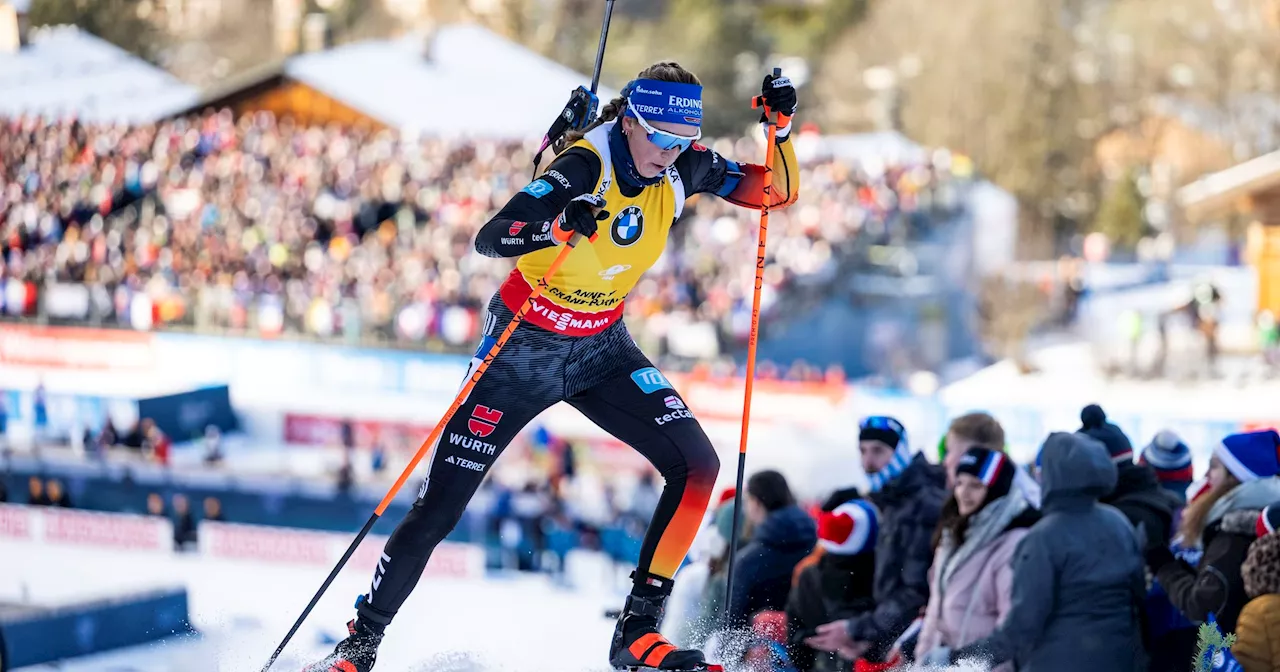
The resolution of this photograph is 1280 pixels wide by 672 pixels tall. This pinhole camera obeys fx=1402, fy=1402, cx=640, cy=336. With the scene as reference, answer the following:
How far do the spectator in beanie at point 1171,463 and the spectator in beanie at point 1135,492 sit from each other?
0.24 meters

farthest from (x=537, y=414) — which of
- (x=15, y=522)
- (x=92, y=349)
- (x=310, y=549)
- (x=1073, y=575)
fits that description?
(x=92, y=349)

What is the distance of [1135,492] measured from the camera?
4.78m

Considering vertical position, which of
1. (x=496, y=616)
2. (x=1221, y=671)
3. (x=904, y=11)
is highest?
(x=904, y=11)

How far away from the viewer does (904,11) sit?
43.5 m

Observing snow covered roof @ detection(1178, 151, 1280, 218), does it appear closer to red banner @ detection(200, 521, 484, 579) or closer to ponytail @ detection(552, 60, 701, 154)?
red banner @ detection(200, 521, 484, 579)

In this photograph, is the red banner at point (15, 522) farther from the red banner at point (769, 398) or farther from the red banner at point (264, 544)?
the red banner at point (769, 398)

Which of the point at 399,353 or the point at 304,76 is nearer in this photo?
the point at 399,353

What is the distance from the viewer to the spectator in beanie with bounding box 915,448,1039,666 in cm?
444

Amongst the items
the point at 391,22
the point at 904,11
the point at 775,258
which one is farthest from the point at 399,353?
the point at 391,22

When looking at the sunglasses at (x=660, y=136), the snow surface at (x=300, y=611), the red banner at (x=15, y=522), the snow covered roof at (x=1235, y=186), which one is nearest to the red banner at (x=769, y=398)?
the snow surface at (x=300, y=611)

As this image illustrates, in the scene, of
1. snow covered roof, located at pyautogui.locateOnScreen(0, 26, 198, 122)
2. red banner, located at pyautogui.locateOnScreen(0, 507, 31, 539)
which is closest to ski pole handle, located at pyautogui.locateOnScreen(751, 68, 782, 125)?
red banner, located at pyautogui.locateOnScreen(0, 507, 31, 539)

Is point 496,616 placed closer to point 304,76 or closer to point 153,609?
point 153,609

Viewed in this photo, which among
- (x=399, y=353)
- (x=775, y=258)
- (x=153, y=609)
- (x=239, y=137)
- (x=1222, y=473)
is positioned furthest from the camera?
(x=239, y=137)

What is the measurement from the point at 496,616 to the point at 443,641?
1.38m
